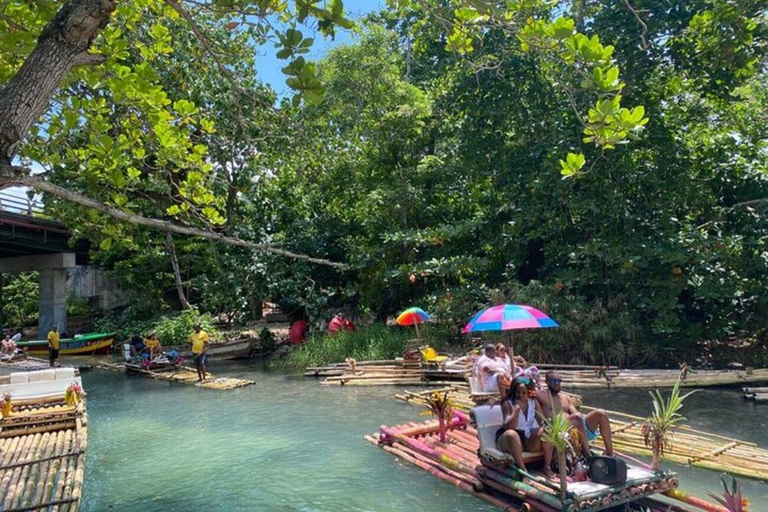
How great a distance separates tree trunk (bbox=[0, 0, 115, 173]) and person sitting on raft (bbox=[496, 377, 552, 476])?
18.4ft

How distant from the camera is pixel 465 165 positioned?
19.0 m

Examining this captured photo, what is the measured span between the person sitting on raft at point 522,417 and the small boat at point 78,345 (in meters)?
22.5

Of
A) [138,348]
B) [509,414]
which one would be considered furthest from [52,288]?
[509,414]

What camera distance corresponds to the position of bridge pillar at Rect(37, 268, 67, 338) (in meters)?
28.1

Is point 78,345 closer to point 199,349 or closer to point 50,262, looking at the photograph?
point 50,262

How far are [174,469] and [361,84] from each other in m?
15.7

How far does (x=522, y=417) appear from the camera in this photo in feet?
22.9

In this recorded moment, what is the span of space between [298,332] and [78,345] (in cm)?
1006

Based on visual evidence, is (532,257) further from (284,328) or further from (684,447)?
(284,328)

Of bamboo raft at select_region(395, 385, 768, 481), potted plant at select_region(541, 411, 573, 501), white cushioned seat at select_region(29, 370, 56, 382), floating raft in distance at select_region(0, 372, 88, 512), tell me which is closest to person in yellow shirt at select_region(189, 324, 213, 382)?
white cushioned seat at select_region(29, 370, 56, 382)

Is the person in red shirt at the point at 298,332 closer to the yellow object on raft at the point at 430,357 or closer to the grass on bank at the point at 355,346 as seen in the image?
the grass on bank at the point at 355,346

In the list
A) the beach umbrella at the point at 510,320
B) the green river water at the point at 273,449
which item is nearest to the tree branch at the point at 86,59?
the green river water at the point at 273,449

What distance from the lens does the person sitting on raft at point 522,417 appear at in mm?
6848

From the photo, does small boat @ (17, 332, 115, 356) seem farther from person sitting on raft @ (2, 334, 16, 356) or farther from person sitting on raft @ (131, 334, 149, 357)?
person sitting on raft @ (131, 334, 149, 357)
